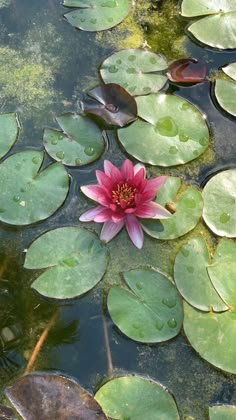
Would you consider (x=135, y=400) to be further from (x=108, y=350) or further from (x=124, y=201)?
(x=124, y=201)

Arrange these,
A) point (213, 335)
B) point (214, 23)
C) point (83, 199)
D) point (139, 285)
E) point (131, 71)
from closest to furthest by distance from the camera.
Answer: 1. point (213, 335)
2. point (139, 285)
3. point (83, 199)
4. point (131, 71)
5. point (214, 23)

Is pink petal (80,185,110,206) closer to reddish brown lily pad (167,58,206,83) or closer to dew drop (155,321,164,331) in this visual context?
dew drop (155,321,164,331)

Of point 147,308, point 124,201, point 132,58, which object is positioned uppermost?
point 132,58

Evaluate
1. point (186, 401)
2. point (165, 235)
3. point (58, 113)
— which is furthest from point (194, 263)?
point (58, 113)

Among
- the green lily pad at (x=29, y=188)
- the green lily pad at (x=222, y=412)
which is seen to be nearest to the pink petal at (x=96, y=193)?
the green lily pad at (x=29, y=188)

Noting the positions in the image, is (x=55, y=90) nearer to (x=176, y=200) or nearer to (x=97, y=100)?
(x=97, y=100)

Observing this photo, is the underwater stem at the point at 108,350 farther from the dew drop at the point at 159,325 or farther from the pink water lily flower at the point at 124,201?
the pink water lily flower at the point at 124,201

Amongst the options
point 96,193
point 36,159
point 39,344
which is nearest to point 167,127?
point 96,193
